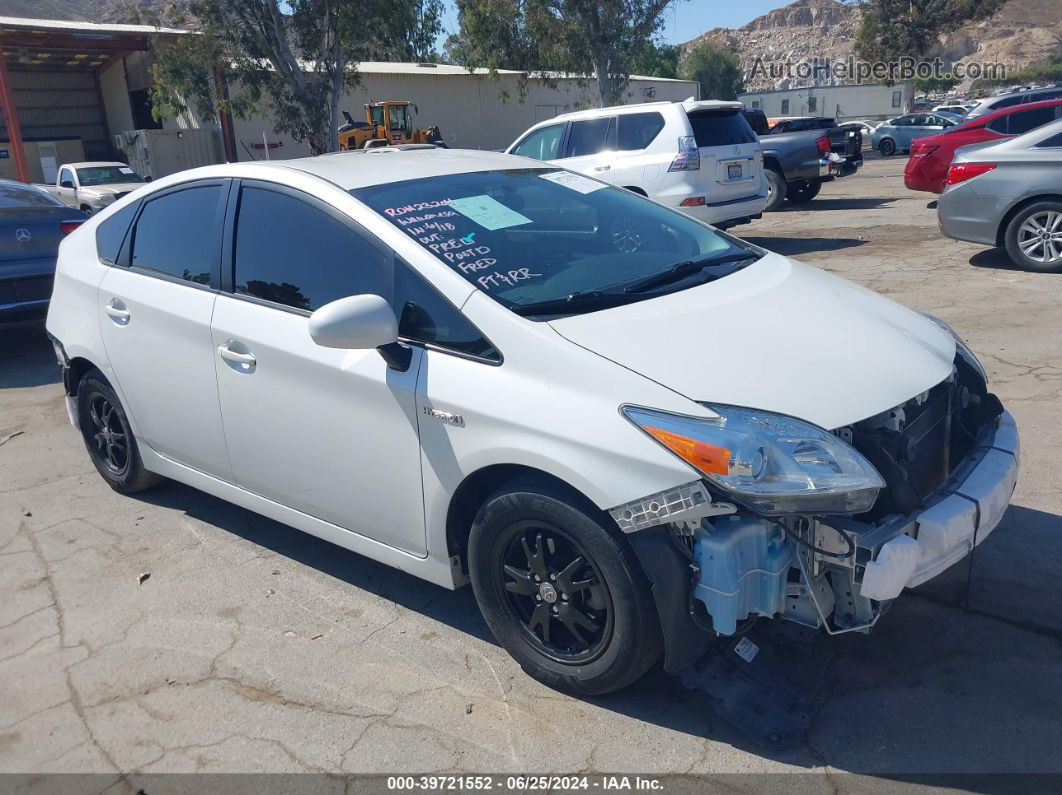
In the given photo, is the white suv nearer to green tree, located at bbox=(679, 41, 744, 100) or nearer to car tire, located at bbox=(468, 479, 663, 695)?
car tire, located at bbox=(468, 479, 663, 695)

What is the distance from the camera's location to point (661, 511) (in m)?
2.56

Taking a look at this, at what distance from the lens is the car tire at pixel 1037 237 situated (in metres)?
8.65

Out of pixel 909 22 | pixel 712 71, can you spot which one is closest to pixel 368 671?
pixel 909 22

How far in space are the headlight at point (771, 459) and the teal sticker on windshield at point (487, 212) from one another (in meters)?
1.24

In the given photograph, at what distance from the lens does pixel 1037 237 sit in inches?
346

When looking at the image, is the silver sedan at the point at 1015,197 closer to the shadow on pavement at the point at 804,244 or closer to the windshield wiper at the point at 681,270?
the shadow on pavement at the point at 804,244

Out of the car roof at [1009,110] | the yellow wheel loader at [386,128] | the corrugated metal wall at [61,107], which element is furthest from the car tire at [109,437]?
the corrugated metal wall at [61,107]

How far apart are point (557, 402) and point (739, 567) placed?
0.72 metres

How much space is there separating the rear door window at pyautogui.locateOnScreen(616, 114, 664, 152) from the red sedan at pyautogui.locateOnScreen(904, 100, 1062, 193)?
13.8 ft

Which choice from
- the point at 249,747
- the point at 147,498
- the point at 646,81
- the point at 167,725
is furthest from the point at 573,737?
the point at 646,81

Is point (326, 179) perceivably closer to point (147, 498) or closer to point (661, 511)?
point (661, 511)

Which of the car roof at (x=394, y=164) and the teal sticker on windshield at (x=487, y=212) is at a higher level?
the car roof at (x=394, y=164)

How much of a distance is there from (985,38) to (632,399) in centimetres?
14958

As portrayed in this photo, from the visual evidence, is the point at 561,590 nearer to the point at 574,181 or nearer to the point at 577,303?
the point at 577,303
